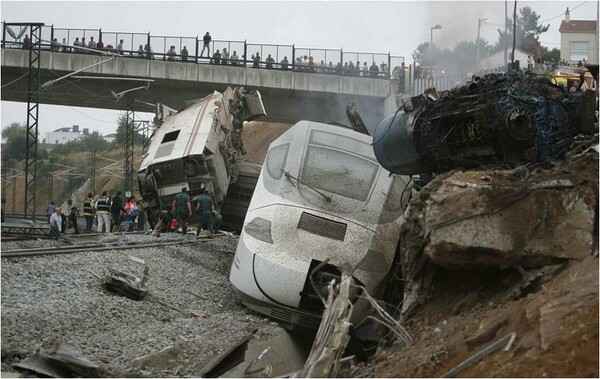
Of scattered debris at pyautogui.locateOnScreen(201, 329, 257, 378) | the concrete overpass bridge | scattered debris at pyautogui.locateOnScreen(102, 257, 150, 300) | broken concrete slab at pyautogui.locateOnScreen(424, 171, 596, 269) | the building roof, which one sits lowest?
scattered debris at pyautogui.locateOnScreen(201, 329, 257, 378)

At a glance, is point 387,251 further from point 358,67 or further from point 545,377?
point 358,67

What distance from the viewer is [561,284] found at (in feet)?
21.2

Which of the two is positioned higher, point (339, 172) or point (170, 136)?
point (170, 136)

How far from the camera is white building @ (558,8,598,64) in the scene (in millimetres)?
37906

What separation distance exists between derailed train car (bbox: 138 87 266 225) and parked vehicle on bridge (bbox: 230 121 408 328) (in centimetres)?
824

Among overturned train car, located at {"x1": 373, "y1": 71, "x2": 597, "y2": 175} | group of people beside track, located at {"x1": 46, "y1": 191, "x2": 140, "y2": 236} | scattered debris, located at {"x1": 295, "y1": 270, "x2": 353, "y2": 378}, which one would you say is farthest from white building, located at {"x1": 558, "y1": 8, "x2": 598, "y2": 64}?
scattered debris, located at {"x1": 295, "y1": 270, "x2": 353, "y2": 378}

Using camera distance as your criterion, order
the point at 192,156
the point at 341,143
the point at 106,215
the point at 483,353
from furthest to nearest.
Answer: the point at 106,215
the point at 192,156
the point at 341,143
the point at 483,353

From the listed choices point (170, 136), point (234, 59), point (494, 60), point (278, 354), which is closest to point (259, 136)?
point (234, 59)

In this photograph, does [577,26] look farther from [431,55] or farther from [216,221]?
[216,221]

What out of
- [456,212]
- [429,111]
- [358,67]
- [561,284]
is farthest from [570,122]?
[358,67]

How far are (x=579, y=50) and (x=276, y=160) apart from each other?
99.0 feet

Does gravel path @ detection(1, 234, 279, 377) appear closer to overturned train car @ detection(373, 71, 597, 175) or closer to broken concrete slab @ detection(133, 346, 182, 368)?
broken concrete slab @ detection(133, 346, 182, 368)

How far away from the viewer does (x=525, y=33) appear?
31.4 metres

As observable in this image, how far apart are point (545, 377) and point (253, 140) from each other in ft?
248
